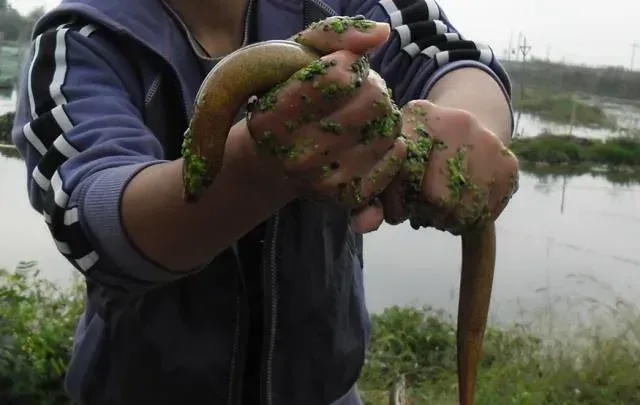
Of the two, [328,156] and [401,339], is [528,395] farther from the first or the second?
[328,156]

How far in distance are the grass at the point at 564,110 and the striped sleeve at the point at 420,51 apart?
11.1ft

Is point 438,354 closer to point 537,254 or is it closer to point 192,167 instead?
point 537,254

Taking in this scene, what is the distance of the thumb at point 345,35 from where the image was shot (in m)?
0.82

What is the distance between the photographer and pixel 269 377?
130 centimetres

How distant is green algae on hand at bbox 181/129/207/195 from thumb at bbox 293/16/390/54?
16 centimetres

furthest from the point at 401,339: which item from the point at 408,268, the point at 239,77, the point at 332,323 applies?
the point at 239,77

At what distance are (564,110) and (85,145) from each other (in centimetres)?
448

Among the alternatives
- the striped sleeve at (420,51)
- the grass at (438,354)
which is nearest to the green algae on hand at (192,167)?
the striped sleeve at (420,51)

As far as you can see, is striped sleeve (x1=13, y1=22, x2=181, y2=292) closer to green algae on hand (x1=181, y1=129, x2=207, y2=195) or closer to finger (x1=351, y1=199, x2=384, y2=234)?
green algae on hand (x1=181, y1=129, x2=207, y2=195)

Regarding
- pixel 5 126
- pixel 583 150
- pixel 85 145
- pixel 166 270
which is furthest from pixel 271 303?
pixel 583 150

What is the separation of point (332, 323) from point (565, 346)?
3009 mm

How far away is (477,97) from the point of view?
1173 millimetres

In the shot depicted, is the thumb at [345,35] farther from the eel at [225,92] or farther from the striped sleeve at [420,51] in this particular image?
the striped sleeve at [420,51]

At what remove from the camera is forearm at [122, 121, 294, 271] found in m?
0.93
